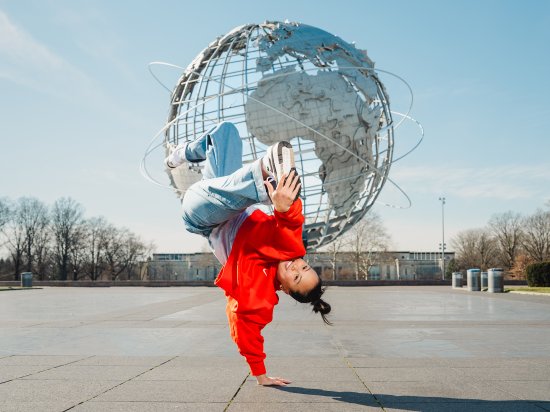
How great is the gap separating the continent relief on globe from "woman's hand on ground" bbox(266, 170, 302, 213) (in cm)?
542

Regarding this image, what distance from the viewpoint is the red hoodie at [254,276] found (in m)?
3.92

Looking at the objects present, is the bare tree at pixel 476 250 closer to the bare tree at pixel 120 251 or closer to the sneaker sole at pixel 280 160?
the bare tree at pixel 120 251

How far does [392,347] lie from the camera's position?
6.52 m

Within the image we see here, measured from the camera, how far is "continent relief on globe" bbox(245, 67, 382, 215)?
8789 mm

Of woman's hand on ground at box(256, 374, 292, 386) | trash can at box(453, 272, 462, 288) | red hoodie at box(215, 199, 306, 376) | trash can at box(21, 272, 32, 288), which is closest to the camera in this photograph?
red hoodie at box(215, 199, 306, 376)

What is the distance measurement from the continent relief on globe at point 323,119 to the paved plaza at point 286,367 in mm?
2926

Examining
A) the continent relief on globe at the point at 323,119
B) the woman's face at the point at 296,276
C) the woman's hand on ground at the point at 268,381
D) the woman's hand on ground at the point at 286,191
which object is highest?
the continent relief on globe at the point at 323,119

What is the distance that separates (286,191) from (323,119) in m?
5.99

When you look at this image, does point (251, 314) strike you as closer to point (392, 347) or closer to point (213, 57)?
point (392, 347)

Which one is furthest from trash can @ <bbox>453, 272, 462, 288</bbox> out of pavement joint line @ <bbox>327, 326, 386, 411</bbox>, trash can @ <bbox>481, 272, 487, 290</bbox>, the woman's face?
the woman's face

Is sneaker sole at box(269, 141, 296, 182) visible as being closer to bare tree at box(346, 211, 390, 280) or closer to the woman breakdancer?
the woman breakdancer

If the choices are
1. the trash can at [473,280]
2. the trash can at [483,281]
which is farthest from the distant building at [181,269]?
the trash can at [473,280]

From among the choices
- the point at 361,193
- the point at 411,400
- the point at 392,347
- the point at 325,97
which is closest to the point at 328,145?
the point at 325,97

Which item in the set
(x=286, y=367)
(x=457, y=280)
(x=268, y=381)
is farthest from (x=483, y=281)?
(x=268, y=381)
